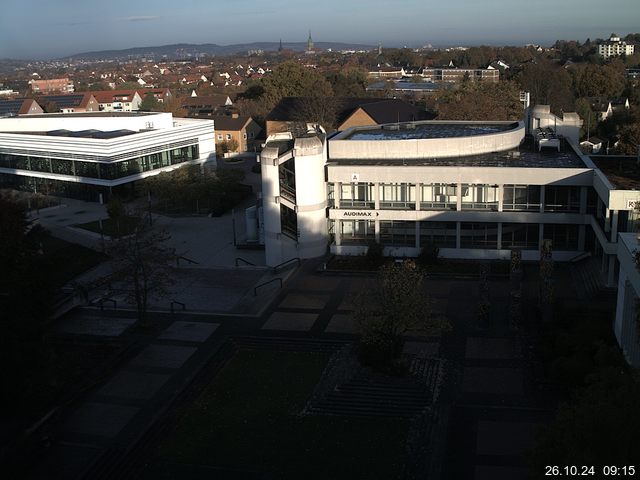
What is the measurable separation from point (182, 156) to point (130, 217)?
53.1ft

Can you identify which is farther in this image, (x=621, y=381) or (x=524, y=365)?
(x=524, y=365)

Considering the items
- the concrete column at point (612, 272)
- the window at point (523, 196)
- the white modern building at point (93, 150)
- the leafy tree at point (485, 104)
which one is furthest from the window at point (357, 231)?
the leafy tree at point (485, 104)

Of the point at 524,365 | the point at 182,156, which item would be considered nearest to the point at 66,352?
the point at 524,365

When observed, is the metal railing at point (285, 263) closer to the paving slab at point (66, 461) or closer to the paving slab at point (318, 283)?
the paving slab at point (318, 283)

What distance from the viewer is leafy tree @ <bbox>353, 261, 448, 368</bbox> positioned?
2266 cm

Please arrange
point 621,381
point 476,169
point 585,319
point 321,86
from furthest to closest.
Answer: point 321,86 → point 476,169 → point 585,319 → point 621,381

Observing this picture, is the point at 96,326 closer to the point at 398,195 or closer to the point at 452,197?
the point at 398,195

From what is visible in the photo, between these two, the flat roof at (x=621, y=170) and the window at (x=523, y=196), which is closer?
the flat roof at (x=621, y=170)

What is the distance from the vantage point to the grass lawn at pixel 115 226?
129ft

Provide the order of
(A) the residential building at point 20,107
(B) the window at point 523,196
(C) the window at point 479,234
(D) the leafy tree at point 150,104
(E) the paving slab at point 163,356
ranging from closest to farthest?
1. (E) the paving slab at point 163,356
2. (B) the window at point 523,196
3. (C) the window at point 479,234
4. (A) the residential building at point 20,107
5. (D) the leafy tree at point 150,104

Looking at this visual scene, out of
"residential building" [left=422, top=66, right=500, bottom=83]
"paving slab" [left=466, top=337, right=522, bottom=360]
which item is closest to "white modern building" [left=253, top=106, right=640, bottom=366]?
"paving slab" [left=466, top=337, right=522, bottom=360]

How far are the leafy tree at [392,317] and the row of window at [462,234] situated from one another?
39.9 ft

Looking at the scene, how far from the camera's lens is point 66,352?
26.0m

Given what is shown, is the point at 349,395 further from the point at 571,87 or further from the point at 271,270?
the point at 571,87
